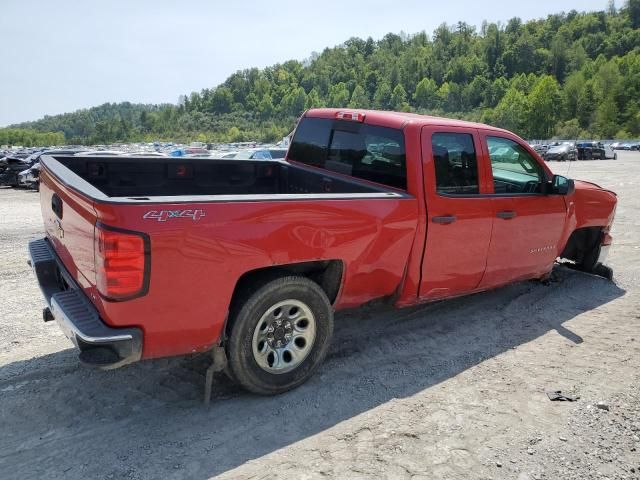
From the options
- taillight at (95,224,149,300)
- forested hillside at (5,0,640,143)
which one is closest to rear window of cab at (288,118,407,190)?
taillight at (95,224,149,300)

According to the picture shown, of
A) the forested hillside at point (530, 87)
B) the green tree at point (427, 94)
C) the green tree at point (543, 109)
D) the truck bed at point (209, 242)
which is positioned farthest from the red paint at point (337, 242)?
the green tree at point (427, 94)

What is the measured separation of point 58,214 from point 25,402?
1287 mm

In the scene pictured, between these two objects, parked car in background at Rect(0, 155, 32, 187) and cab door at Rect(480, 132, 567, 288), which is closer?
cab door at Rect(480, 132, 567, 288)

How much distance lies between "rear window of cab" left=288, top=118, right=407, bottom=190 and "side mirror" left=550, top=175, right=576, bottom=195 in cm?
187

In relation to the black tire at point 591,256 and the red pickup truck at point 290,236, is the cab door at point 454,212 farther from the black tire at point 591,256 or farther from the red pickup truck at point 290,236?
the black tire at point 591,256

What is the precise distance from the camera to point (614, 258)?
768 centimetres

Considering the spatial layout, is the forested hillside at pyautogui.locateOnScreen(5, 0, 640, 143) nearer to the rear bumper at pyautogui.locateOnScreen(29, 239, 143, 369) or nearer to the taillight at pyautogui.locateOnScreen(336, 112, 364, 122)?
the taillight at pyautogui.locateOnScreen(336, 112, 364, 122)

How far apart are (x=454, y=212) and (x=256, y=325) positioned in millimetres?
1932

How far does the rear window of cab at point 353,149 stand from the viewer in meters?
4.29

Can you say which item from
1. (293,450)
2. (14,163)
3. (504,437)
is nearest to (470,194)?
(504,437)

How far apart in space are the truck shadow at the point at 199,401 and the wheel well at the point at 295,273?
24.8 inches

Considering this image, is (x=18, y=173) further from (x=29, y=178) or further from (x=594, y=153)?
(x=594, y=153)

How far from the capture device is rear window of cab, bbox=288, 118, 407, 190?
4289 millimetres

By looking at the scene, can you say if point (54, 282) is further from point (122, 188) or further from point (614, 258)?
point (614, 258)
